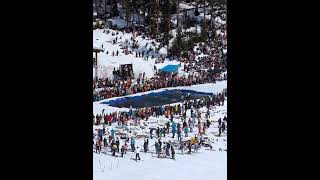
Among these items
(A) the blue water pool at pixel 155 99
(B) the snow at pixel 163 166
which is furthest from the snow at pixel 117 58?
(B) the snow at pixel 163 166

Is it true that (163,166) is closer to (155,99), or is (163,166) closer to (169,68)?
(155,99)

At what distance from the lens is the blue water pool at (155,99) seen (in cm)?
2331

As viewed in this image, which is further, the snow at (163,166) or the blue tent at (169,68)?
the blue tent at (169,68)

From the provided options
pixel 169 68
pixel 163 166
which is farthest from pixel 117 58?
pixel 163 166

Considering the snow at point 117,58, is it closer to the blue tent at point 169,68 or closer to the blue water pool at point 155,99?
the blue tent at point 169,68

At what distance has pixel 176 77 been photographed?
28.1m

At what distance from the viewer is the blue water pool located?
2331cm
